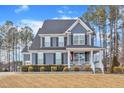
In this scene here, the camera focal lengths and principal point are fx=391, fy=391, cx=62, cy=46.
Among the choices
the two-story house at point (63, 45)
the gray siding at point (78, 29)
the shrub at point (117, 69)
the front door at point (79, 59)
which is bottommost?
the shrub at point (117, 69)

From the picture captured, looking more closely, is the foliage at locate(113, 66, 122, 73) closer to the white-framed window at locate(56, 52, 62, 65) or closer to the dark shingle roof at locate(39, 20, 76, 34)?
the white-framed window at locate(56, 52, 62, 65)

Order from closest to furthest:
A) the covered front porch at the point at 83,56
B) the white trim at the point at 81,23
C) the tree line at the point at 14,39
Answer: the tree line at the point at 14,39
the covered front porch at the point at 83,56
the white trim at the point at 81,23

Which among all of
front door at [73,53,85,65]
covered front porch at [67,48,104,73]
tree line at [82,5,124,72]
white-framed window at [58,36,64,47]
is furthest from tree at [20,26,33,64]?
tree line at [82,5,124,72]

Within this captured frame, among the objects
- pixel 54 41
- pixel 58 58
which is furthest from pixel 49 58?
pixel 54 41

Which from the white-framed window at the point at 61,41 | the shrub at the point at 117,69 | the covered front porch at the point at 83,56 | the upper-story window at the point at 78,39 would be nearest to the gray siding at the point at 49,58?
the white-framed window at the point at 61,41

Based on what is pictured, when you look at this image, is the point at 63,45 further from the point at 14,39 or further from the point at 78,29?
the point at 14,39

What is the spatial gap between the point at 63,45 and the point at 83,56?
175 centimetres

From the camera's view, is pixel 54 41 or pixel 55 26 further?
pixel 55 26

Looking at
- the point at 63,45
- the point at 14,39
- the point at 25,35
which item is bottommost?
the point at 63,45

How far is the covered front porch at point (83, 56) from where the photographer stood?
26.3 m

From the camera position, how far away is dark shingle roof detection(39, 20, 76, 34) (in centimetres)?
2783

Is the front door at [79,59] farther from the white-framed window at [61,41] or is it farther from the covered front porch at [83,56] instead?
the white-framed window at [61,41]

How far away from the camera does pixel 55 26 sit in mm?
28094
